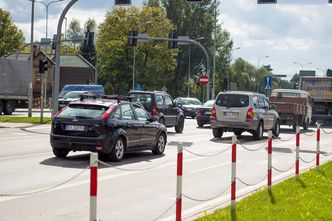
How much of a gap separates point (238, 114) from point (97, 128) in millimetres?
10909

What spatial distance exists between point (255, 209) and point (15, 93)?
3572cm

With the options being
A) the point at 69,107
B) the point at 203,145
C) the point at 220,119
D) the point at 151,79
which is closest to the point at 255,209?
the point at 69,107

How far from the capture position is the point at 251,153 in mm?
18734

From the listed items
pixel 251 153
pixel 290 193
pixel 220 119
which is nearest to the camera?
pixel 290 193

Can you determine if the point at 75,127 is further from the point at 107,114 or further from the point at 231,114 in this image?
the point at 231,114

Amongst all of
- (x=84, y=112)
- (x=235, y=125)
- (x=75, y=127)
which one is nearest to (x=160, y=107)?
(x=235, y=125)

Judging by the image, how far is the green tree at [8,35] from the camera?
→ 280ft

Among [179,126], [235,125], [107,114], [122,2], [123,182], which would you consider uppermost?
[122,2]

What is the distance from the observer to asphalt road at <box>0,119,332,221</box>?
335 inches

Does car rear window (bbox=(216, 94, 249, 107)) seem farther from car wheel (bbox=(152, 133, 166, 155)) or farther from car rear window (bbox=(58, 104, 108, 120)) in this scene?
car rear window (bbox=(58, 104, 108, 120))

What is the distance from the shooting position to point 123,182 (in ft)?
37.7

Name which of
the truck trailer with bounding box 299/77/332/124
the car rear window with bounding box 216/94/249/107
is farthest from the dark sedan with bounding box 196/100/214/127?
the truck trailer with bounding box 299/77/332/124

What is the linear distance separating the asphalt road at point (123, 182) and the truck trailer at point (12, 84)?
22.8 meters

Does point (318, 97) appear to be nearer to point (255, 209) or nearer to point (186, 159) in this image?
point (186, 159)
